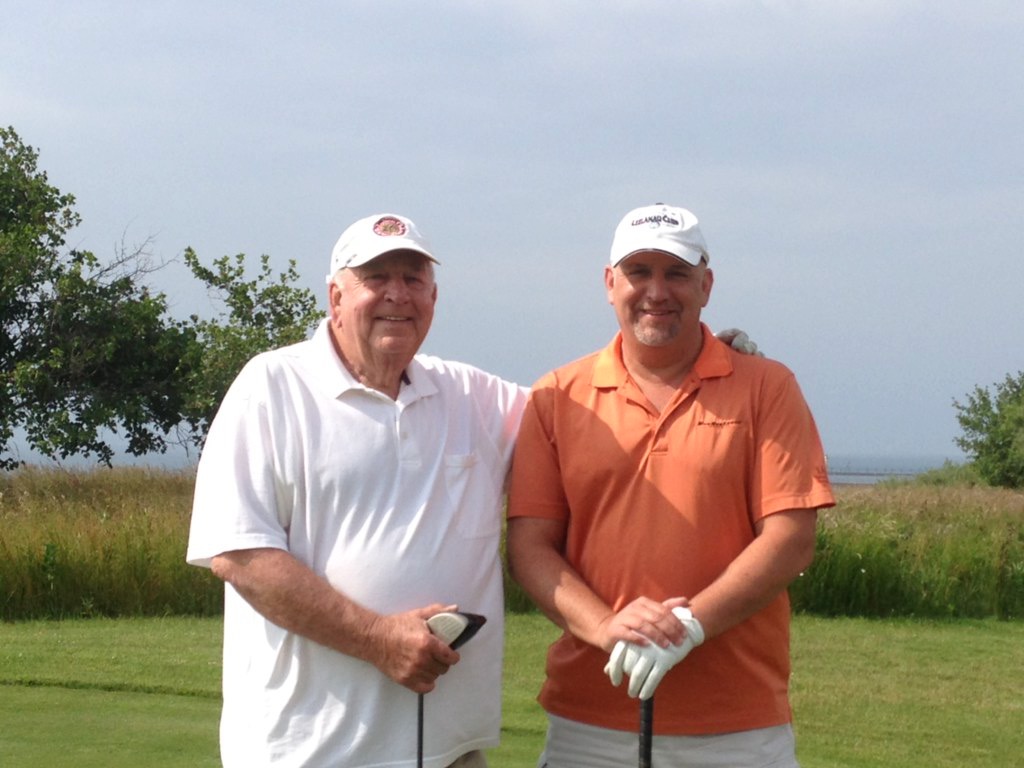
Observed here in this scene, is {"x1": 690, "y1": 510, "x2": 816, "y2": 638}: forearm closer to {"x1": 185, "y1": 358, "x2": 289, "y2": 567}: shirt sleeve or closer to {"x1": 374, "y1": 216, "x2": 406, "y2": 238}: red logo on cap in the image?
{"x1": 185, "y1": 358, "x2": 289, "y2": 567}: shirt sleeve

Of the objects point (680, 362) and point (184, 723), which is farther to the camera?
point (184, 723)

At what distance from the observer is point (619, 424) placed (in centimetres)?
342

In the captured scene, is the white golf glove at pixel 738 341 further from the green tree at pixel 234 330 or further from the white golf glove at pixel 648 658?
the green tree at pixel 234 330

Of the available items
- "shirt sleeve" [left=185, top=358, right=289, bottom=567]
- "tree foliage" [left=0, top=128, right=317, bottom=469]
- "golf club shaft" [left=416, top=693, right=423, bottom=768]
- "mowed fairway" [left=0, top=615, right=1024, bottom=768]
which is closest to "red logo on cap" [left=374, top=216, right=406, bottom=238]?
"shirt sleeve" [left=185, top=358, right=289, bottom=567]

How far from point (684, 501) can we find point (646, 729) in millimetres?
521

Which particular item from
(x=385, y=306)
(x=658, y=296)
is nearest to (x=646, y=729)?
(x=658, y=296)

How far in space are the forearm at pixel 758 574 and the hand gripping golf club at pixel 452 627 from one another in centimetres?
49

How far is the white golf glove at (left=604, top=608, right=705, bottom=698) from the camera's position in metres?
3.10

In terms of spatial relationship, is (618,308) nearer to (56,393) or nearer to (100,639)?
(100,639)

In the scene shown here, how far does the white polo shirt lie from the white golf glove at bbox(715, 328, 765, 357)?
2.47ft

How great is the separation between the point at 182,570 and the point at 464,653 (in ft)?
25.0

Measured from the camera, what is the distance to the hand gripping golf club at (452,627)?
10.1 feet

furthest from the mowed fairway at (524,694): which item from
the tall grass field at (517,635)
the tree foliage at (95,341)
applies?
the tree foliage at (95,341)

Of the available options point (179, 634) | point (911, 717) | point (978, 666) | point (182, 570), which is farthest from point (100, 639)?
point (978, 666)
